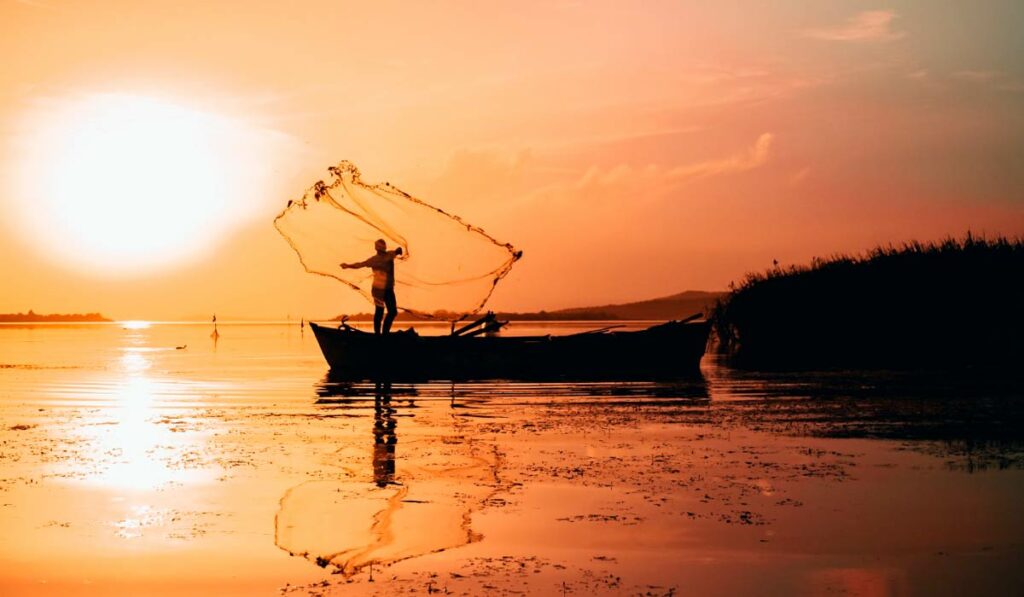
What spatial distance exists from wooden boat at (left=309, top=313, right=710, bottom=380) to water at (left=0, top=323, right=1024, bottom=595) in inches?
387

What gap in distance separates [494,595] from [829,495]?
16.7 feet

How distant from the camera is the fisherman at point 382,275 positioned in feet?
100

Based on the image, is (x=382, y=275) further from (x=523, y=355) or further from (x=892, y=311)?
(x=892, y=311)

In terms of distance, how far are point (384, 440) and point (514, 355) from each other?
16.2 meters

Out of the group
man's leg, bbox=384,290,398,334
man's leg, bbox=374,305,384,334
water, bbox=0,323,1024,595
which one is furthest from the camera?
man's leg, bbox=374,305,384,334

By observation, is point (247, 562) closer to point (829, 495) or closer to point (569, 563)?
point (569, 563)

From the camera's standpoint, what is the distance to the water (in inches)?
332

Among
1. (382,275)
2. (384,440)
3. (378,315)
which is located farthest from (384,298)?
(384,440)

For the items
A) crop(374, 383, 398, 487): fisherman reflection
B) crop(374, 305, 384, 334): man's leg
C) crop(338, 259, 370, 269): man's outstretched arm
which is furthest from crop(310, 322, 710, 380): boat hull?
crop(374, 383, 398, 487): fisherman reflection

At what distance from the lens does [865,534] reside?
9672 millimetres

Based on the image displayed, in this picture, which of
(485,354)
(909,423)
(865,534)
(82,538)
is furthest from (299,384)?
(865,534)

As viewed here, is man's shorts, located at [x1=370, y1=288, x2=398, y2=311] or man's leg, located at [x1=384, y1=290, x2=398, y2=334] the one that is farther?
man's leg, located at [x1=384, y1=290, x2=398, y2=334]

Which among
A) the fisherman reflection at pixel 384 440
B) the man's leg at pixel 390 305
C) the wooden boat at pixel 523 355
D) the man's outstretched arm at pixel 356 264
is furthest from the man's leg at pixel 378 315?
the fisherman reflection at pixel 384 440

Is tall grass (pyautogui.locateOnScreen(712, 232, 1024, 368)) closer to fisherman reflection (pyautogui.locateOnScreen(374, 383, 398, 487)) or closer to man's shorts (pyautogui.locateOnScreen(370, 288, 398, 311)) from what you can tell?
man's shorts (pyautogui.locateOnScreen(370, 288, 398, 311))
